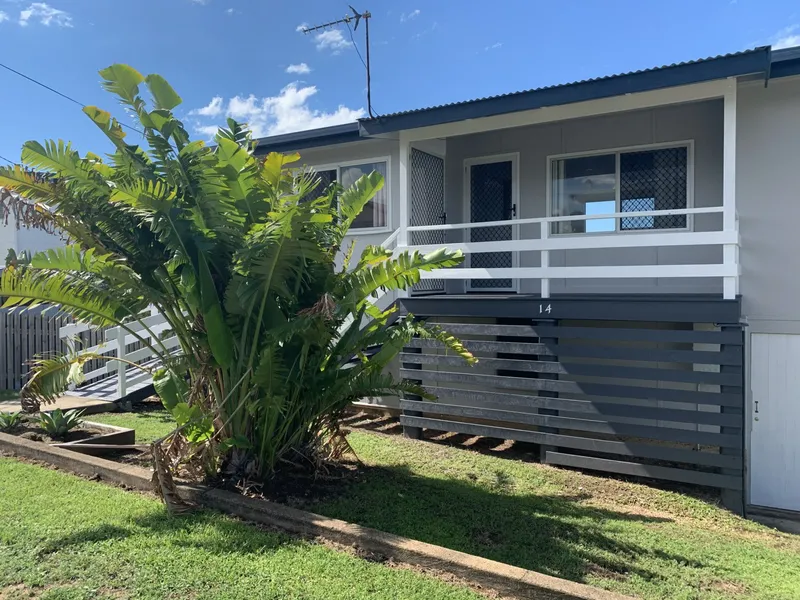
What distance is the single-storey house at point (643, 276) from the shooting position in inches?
274

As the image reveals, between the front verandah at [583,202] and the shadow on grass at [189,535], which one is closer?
the shadow on grass at [189,535]

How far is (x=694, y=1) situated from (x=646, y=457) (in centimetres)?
888

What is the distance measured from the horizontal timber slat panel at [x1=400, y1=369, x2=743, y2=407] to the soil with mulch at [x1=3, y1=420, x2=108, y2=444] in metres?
4.17

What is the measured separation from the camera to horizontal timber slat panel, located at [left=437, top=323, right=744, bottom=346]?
266 inches

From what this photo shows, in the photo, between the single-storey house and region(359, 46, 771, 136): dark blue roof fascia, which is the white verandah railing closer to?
the single-storey house

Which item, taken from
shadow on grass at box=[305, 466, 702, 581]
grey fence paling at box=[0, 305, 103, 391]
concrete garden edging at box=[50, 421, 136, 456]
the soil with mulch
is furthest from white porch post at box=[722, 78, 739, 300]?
grey fence paling at box=[0, 305, 103, 391]

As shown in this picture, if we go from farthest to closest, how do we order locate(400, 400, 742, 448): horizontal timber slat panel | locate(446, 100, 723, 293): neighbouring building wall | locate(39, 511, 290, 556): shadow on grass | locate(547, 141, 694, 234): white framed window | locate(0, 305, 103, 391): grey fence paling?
locate(0, 305, 103, 391): grey fence paling, locate(547, 141, 694, 234): white framed window, locate(446, 100, 723, 293): neighbouring building wall, locate(400, 400, 742, 448): horizontal timber slat panel, locate(39, 511, 290, 556): shadow on grass

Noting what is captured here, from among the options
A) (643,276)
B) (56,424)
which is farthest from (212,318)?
(643,276)

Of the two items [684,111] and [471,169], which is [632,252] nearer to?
[684,111]

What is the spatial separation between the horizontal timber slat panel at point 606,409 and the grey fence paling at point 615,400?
0.01m

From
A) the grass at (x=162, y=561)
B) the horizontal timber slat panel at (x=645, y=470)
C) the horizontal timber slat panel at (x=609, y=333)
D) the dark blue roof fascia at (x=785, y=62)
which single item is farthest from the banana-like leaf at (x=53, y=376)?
the dark blue roof fascia at (x=785, y=62)

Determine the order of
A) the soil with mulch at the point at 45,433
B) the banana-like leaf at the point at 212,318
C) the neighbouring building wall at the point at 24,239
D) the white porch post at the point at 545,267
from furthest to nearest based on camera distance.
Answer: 1. the neighbouring building wall at the point at 24,239
2. the white porch post at the point at 545,267
3. the soil with mulch at the point at 45,433
4. the banana-like leaf at the point at 212,318

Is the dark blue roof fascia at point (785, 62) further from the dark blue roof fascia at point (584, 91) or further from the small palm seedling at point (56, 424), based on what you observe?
the small palm seedling at point (56, 424)

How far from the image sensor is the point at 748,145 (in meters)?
7.92
